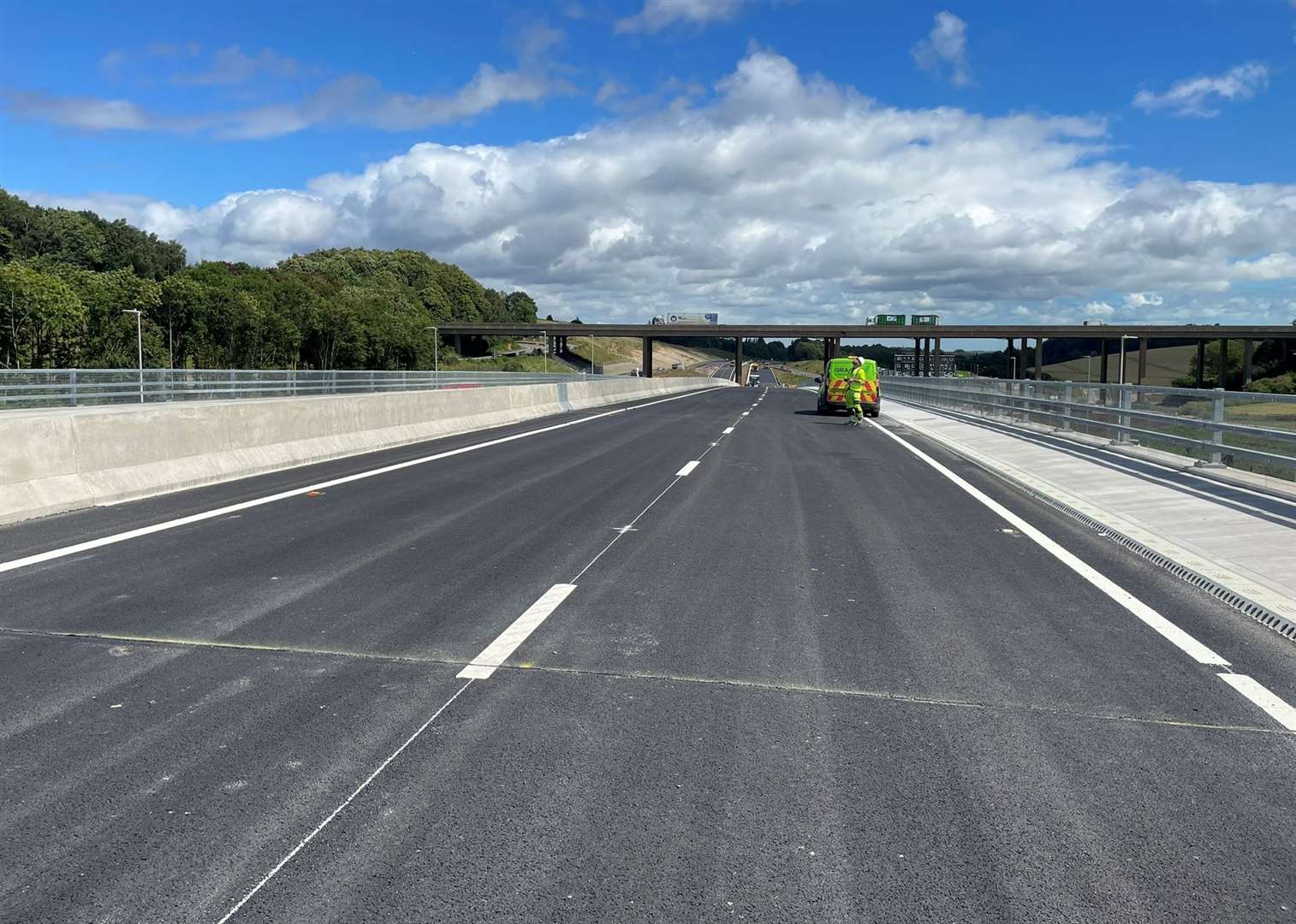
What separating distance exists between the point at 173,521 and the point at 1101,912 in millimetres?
9205

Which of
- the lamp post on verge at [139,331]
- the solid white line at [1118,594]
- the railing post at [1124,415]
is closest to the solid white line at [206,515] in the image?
the solid white line at [1118,594]

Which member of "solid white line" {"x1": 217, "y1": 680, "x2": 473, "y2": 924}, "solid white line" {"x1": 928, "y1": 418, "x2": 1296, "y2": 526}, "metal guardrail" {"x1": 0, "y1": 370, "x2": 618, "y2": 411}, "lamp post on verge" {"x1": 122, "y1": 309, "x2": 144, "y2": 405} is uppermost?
"lamp post on verge" {"x1": 122, "y1": 309, "x2": 144, "y2": 405}

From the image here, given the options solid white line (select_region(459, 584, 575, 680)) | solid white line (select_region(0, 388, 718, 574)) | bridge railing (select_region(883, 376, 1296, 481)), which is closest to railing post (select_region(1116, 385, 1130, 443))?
bridge railing (select_region(883, 376, 1296, 481))

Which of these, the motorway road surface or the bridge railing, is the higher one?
the bridge railing

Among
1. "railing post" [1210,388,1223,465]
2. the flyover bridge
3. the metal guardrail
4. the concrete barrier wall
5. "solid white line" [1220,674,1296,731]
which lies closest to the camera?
"solid white line" [1220,674,1296,731]

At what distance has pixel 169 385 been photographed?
3553cm

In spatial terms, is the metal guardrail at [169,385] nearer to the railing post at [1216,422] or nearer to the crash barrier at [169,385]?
the crash barrier at [169,385]

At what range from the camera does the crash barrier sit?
28984 millimetres

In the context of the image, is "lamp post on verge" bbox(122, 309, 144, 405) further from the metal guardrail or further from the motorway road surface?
→ the motorway road surface

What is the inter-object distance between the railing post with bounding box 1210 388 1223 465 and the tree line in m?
72.1

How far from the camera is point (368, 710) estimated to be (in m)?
4.65

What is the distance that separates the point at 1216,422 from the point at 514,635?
1042 cm

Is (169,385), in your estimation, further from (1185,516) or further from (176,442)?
(1185,516)

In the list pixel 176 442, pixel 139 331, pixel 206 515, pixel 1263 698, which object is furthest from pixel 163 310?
pixel 1263 698
